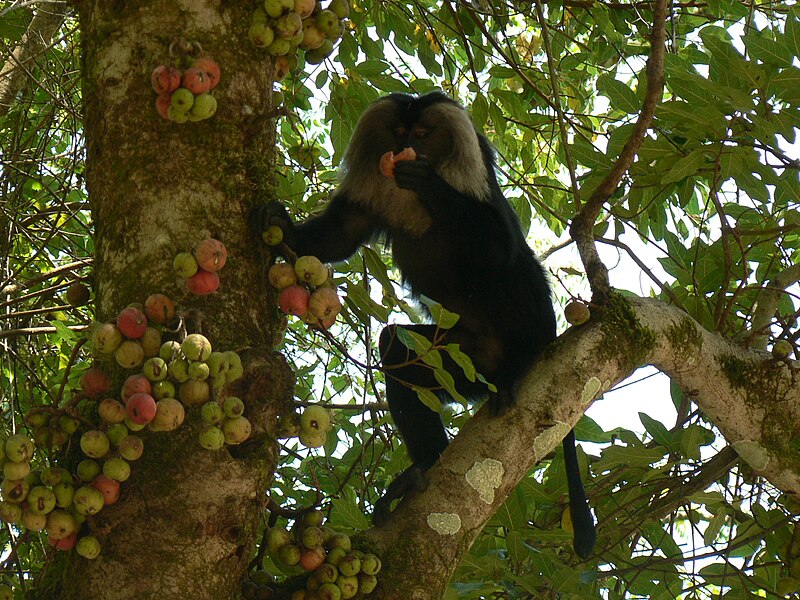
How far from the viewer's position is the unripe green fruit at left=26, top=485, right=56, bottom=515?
126 cm

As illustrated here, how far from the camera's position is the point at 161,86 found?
1449 millimetres

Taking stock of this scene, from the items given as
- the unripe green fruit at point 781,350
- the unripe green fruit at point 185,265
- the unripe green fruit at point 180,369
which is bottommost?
the unripe green fruit at point 180,369

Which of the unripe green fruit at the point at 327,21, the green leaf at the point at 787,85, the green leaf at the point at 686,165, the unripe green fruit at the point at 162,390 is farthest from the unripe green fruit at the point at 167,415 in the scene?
the green leaf at the point at 787,85

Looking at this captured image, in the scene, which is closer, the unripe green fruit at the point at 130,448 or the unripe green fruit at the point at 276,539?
the unripe green fruit at the point at 130,448

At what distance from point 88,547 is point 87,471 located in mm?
108

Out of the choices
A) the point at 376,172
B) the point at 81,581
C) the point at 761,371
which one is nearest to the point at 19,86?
the point at 376,172

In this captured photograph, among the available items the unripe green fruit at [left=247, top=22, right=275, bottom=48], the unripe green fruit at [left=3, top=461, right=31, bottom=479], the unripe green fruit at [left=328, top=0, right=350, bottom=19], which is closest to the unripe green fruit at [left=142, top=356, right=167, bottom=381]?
the unripe green fruit at [left=3, top=461, right=31, bottom=479]

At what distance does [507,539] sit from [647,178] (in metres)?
0.99

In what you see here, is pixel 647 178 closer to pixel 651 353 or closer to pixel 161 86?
pixel 651 353

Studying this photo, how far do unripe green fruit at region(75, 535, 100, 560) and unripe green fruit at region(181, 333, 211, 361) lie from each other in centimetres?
30

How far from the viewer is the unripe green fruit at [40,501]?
49.7 inches

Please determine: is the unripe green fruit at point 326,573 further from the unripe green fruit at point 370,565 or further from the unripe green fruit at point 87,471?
the unripe green fruit at point 87,471

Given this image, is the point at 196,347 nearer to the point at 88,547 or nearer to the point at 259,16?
the point at 88,547

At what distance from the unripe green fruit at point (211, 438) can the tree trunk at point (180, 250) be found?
4cm
